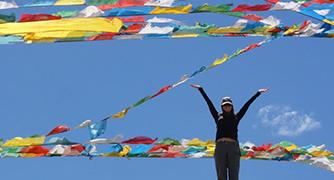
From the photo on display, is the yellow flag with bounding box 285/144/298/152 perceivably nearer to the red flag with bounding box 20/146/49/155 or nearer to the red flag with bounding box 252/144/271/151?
the red flag with bounding box 252/144/271/151

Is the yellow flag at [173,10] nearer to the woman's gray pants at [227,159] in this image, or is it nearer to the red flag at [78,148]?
the red flag at [78,148]

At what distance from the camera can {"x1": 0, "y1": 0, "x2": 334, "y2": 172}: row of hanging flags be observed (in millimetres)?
12195

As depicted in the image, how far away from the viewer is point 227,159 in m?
9.48

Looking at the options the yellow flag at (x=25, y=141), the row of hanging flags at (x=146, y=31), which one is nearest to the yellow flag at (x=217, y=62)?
the row of hanging flags at (x=146, y=31)

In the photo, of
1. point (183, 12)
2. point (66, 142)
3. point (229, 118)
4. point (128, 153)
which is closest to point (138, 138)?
point (128, 153)

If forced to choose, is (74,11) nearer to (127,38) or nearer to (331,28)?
(127,38)

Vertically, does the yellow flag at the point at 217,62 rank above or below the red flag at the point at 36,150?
above

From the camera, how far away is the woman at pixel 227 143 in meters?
9.43

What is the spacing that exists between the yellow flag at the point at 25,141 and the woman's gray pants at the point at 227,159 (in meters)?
3.80

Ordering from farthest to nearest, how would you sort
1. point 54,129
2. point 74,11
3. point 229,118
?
1. point 74,11
2. point 54,129
3. point 229,118

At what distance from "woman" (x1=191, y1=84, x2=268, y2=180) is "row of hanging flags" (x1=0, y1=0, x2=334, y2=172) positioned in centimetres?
263

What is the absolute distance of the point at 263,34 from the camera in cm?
1223

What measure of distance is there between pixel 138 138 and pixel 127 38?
164 centimetres

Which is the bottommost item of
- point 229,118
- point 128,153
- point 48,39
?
point 229,118
